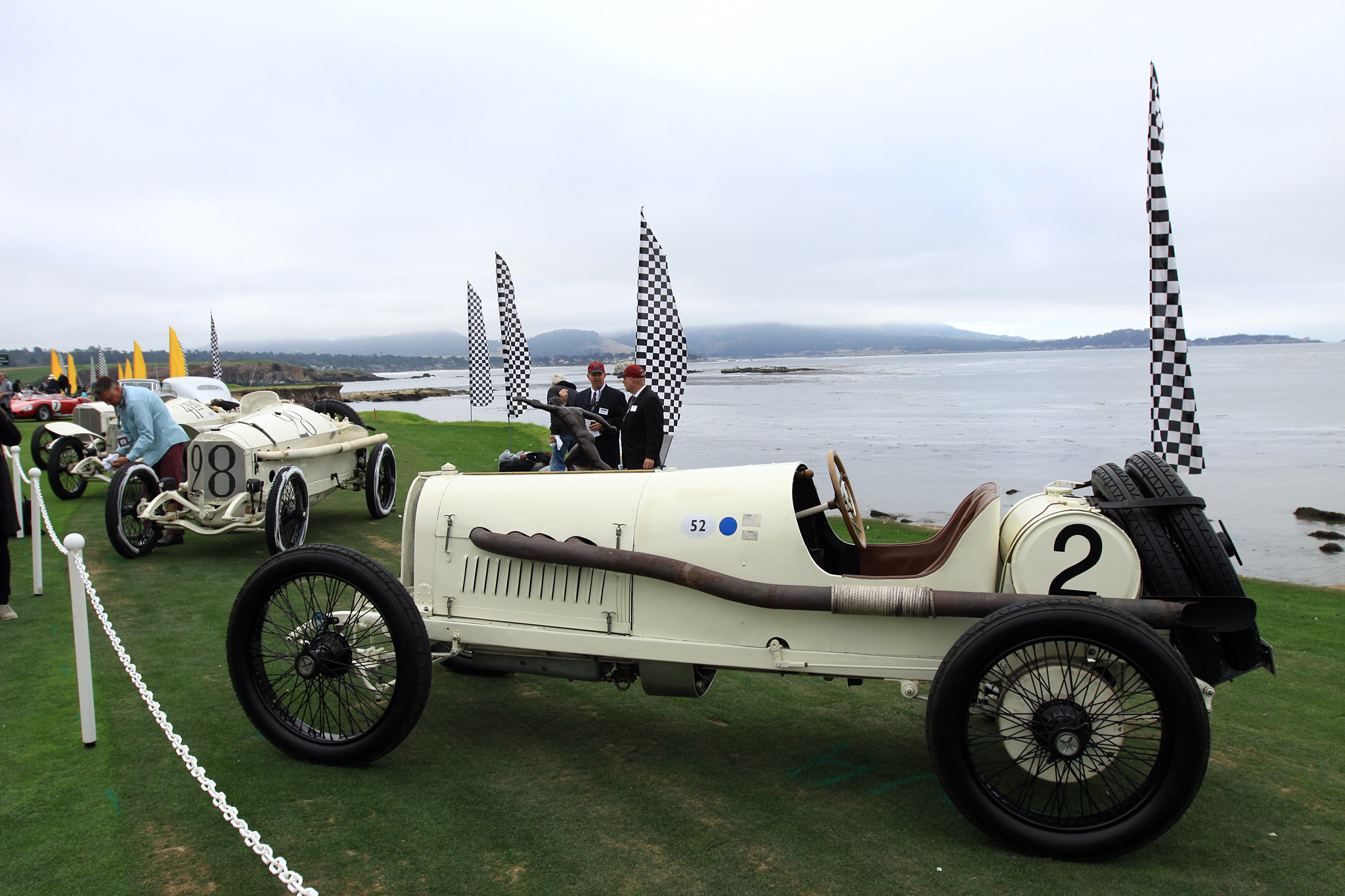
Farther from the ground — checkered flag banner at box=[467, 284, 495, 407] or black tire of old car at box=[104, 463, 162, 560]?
checkered flag banner at box=[467, 284, 495, 407]

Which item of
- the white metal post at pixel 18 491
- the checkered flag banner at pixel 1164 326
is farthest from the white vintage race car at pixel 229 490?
the checkered flag banner at pixel 1164 326

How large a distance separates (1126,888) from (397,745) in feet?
9.44

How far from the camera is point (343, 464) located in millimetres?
9750

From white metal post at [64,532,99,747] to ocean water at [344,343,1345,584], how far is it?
11.5 m

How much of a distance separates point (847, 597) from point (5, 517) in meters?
6.02

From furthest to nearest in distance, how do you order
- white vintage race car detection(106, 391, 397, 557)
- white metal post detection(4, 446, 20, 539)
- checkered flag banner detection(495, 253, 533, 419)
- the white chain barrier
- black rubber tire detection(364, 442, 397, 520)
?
checkered flag banner detection(495, 253, 533, 419) < black rubber tire detection(364, 442, 397, 520) < white metal post detection(4, 446, 20, 539) < white vintage race car detection(106, 391, 397, 557) < the white chain barrier

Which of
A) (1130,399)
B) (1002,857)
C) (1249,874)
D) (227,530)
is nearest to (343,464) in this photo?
(227,530)

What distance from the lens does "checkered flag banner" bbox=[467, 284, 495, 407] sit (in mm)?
23375

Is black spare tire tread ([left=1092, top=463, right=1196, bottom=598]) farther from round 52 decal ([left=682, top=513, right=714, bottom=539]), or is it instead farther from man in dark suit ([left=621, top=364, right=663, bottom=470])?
man in dark suit ([left=621, top=364, right=663, bottom=470])

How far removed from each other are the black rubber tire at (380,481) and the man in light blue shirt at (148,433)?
202cm

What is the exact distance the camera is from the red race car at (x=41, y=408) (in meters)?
25.8

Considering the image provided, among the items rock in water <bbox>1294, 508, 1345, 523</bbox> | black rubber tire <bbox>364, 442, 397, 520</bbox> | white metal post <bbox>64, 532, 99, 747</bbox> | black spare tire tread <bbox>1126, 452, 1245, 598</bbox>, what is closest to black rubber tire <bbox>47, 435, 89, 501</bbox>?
black rubber tire <bbox>364, 442, 397, 520</bbox>

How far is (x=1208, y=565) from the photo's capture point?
317cm

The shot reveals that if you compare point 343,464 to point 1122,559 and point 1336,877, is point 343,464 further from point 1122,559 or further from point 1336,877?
point 1336,877
